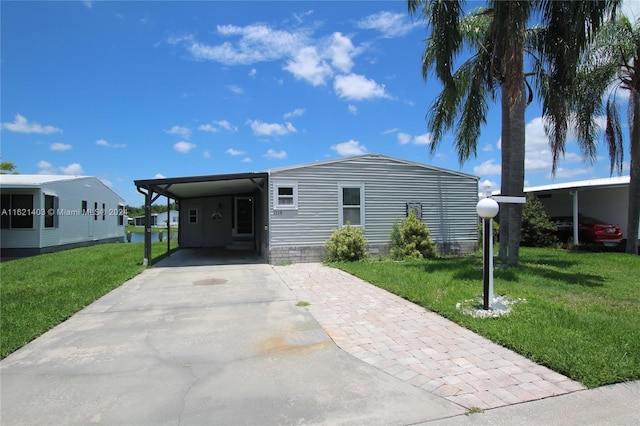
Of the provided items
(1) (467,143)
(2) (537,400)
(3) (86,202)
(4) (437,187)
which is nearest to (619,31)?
(1) (467,143)

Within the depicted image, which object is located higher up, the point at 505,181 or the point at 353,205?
the point at 505,181

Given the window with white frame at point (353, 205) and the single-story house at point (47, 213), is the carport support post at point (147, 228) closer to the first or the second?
the window with white frame at point (353, 205)

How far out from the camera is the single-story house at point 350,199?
40.6ft

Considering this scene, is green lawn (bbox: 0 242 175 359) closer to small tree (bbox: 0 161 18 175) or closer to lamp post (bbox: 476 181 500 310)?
lamp post (bbox: 476 181 500 310)

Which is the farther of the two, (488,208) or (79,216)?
(79,216)

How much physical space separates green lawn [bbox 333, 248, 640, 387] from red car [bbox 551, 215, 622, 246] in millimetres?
6035

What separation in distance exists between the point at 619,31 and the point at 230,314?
14215mm

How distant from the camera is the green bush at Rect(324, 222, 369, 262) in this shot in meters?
12.3

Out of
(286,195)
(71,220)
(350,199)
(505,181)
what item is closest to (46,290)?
(286,195)

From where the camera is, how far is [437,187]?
14.3 metres

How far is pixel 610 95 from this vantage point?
44.0 ft

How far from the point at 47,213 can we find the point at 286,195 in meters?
11.5

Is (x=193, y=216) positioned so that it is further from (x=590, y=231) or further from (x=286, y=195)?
(x=590, y=231)

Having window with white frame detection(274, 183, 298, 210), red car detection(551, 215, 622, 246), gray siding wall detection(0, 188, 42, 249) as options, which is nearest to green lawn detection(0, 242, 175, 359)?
gray siding wall detection(0, 188, 42, 249)
